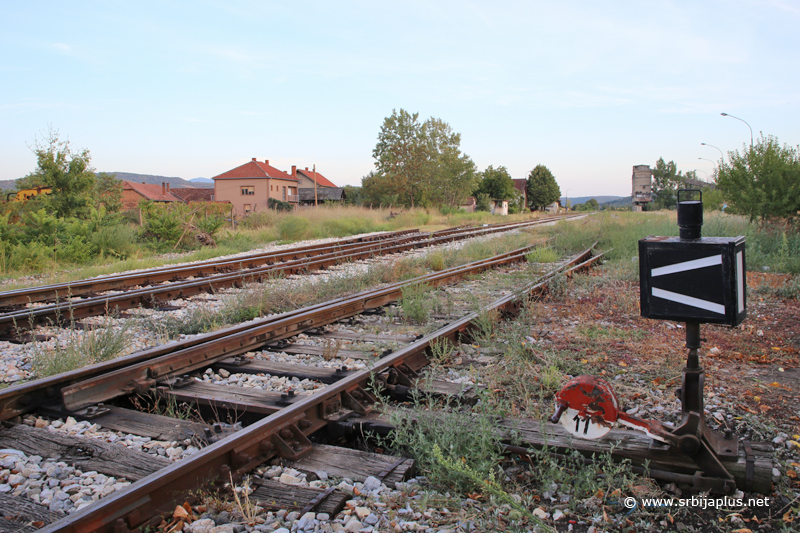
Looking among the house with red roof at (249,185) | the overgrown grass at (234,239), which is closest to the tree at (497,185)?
the house with red roof at (249,185)

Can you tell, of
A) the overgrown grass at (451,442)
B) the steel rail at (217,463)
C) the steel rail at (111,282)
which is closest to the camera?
the steel rail at (217,463)

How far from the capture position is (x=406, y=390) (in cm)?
370

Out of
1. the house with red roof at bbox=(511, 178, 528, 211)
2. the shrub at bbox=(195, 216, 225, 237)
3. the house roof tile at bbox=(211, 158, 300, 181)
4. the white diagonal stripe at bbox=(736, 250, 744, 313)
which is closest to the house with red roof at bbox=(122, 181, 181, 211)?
the house roof tile at bbox=(211, 158, 300, 181)

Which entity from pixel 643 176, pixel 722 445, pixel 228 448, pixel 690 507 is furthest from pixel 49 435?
pixel 643 176

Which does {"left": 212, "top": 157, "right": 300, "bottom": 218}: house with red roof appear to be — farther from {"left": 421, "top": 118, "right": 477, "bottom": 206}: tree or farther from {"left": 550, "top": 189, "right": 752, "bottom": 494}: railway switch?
{"left": 550, "top": 189, "right": 752, "bottom": 494}: railway switch

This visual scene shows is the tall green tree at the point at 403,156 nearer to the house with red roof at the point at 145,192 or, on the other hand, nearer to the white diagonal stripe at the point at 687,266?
the house with red roof at the point at 145,192

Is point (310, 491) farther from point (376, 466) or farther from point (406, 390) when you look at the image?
point (406, 390)

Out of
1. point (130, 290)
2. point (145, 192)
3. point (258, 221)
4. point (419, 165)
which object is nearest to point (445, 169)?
point (419, 165)

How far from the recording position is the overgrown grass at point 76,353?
4.11 meters

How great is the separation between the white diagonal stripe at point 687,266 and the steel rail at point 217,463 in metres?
2.00

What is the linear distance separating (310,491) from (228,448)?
0.50m

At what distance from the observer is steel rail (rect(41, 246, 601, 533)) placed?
6.65 feet

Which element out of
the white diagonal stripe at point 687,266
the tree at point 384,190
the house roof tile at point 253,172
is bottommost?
the white diagonal stripe at point 687,266

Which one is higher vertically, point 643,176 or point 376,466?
point 643,176
